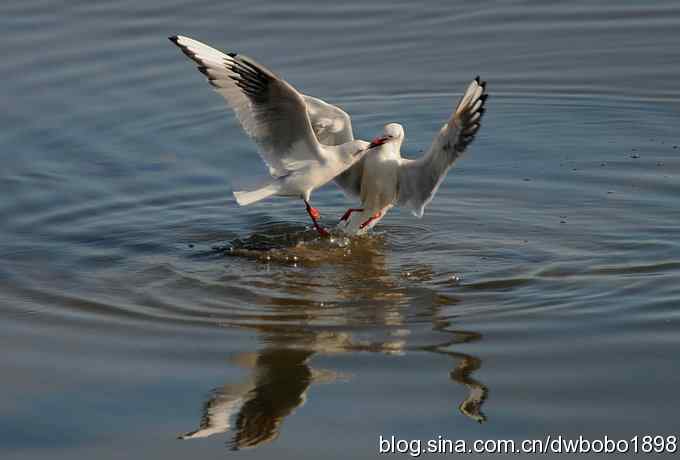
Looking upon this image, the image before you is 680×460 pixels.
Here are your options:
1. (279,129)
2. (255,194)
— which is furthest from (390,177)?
(255,194)

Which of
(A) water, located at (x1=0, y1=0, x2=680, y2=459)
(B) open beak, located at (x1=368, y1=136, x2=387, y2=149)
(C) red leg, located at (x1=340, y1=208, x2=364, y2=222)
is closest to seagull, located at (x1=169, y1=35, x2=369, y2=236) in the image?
(B) open beak, located at (x1=368, y1=136, x2=387, y2=149)

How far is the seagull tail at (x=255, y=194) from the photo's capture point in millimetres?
8094

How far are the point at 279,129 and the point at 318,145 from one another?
11.1 inches

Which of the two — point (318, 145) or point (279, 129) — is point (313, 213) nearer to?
point (318, 145)

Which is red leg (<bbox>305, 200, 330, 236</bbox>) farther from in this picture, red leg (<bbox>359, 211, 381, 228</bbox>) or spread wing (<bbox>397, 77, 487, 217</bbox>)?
spread wing (<bbox>397, 77, 487, 217</bbox>)

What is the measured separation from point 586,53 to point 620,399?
726cm

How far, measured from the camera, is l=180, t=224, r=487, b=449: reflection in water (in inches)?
221

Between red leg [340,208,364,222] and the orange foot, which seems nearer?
the orange foot

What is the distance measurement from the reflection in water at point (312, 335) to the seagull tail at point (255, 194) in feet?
1.44

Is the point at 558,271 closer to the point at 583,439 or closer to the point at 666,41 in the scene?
the point at 583,439

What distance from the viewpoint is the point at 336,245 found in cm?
878

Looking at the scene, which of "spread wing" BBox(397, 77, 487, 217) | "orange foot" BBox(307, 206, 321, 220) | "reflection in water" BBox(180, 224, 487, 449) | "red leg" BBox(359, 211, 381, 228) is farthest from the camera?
"red leg" BBox(359, 211, 381, 228)

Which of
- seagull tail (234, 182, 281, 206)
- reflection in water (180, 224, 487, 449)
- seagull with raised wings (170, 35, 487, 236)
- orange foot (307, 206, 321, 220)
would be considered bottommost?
reflection in water (180, 224, 487, 449)

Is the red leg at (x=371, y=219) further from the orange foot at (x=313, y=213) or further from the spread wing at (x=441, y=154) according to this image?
the orange foot at (x=313, y=213)
